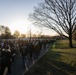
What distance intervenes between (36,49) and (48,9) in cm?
2726

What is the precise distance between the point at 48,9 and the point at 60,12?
9.28ft

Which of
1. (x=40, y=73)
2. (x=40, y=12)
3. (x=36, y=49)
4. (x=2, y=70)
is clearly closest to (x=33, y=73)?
(x=40, y=73)

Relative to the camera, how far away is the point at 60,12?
163 ft

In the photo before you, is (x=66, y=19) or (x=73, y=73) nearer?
(x=73, y=73)

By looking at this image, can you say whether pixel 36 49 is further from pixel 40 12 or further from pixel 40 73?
pixel 40 12

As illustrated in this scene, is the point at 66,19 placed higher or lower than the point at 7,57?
higher

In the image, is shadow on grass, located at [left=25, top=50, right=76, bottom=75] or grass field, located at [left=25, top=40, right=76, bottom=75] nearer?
shadow on grass, located at [left=25, top=50, right=76, bottom=75]

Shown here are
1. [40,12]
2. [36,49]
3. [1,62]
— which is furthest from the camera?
[40,12]

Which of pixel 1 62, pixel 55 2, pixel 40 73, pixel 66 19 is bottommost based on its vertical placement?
pixel 40 73

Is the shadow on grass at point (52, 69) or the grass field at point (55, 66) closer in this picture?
the shadow on grass at point (52, 69)

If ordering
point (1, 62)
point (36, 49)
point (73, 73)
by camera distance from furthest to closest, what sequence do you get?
point (36, 49), point (73, 73), point (1, 62)

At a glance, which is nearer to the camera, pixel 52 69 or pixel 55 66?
pixel 52 69

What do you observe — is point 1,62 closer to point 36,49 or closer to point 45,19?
point 36,49

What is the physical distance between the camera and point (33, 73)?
14312 millimetres
